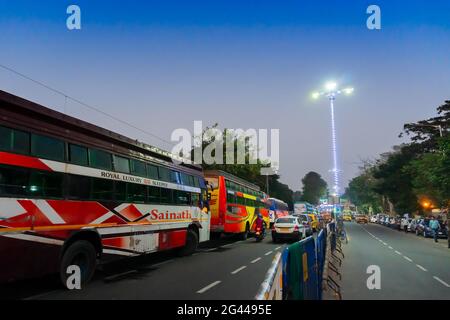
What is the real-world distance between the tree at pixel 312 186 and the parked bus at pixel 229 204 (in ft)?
443

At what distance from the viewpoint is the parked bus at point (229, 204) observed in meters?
20.1

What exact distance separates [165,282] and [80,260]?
217 cm

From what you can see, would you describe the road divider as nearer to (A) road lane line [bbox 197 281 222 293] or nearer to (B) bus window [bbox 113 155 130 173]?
(A) road lane line [bbox 197 281 222 293]

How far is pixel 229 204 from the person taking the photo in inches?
829

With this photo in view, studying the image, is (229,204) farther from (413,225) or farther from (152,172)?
(413,225)

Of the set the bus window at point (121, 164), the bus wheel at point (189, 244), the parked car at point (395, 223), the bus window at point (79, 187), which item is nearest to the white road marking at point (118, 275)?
the bus window at point (79, 187)

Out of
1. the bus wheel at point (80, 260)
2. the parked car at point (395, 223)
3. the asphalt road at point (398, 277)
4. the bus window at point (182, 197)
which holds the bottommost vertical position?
the parked car at point (395, 223)

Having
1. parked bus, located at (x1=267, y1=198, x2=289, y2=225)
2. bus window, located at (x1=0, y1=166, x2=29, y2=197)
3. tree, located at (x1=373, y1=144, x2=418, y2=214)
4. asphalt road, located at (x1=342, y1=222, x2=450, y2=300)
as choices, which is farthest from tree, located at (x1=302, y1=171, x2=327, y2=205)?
bus window, located at (x1=0, y1=166, x2=29, y2=197)

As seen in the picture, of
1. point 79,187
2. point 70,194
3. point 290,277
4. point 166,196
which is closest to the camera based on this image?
point 290,277

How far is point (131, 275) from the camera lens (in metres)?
10.4

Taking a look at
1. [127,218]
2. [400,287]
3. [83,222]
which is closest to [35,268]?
[83,222]

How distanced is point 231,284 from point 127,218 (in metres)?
3.35

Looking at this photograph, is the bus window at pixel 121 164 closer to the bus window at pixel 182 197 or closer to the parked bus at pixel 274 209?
the bus window at pixel 182 197

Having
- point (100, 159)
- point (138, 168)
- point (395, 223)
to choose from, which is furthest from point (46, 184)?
point (395, 223)
